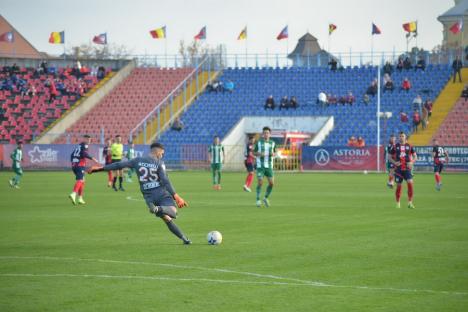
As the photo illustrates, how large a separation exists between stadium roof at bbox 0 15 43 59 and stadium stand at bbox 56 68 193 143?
2449cm

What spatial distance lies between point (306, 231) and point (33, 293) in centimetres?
856

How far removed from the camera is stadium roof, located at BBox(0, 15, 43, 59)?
91500 millimetres

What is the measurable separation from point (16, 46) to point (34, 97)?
33069 millimetres

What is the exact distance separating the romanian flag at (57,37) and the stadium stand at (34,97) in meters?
2.31

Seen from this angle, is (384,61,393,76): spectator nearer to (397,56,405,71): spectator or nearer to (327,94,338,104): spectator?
(397,56,405,71): spectator

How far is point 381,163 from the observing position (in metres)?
53.5

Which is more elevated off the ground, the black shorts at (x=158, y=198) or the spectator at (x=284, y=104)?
the spectator at (x=284, y=104)

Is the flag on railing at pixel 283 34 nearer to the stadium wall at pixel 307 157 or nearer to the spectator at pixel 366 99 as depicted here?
the spectator at pixel 366 99

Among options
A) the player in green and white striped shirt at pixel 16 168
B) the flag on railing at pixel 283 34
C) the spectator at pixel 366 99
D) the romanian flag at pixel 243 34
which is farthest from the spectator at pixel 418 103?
the player in green and white striped shirt at pixel 16 168

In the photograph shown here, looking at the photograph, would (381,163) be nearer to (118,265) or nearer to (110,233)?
(110,233)

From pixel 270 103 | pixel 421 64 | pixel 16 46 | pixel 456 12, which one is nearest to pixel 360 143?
pixel 270 103

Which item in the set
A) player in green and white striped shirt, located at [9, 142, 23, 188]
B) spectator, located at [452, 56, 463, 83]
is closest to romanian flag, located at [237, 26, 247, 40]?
spectator, located at [452, 56, 463, 83]

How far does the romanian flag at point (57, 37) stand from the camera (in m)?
70.1

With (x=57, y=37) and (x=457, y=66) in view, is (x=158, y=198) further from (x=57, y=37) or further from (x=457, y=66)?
(x=57, y=37)
